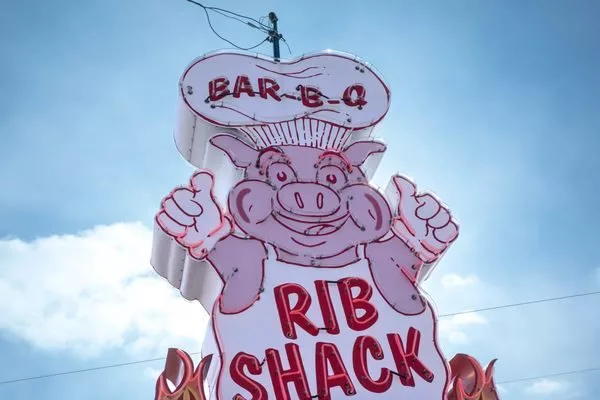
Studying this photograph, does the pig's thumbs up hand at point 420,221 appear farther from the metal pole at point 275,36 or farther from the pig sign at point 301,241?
the metal pole at point 275,36

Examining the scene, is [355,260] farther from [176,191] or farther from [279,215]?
[176,191]

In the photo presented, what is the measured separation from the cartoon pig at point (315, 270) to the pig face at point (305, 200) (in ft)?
0.05

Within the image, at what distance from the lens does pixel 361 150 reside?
10.2 m

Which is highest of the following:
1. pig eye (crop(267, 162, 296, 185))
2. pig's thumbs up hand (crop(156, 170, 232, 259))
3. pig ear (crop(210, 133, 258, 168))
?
pig ear (crop(210, 133, 258, 168))

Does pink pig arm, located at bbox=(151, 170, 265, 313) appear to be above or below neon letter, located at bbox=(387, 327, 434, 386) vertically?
above

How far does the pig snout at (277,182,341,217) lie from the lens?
30.9ft

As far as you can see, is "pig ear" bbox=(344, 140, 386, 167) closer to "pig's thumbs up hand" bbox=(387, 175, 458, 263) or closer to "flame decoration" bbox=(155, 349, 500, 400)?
"pig's thumbs up hand" bbox=(387, 175, 458, 263)

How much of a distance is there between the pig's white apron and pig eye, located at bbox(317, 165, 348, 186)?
3.98 ft

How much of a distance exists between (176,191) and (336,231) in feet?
6.75

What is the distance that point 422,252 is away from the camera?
951 centimetres

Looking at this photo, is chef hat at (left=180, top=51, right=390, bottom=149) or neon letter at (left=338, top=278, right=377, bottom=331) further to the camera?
chef hat at (left=180, top=51, right=390, bottom=149)

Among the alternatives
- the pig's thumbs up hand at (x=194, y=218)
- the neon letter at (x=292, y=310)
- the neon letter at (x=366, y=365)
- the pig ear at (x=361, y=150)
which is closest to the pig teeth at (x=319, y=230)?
the neon letter at (x=292, y=310)

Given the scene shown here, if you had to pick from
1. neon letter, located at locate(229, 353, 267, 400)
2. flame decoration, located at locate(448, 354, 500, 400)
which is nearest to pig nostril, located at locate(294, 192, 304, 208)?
neon letter, located at locate(229, 353, 267, 400)

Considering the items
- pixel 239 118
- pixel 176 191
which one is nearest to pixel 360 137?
pixel 239 118
